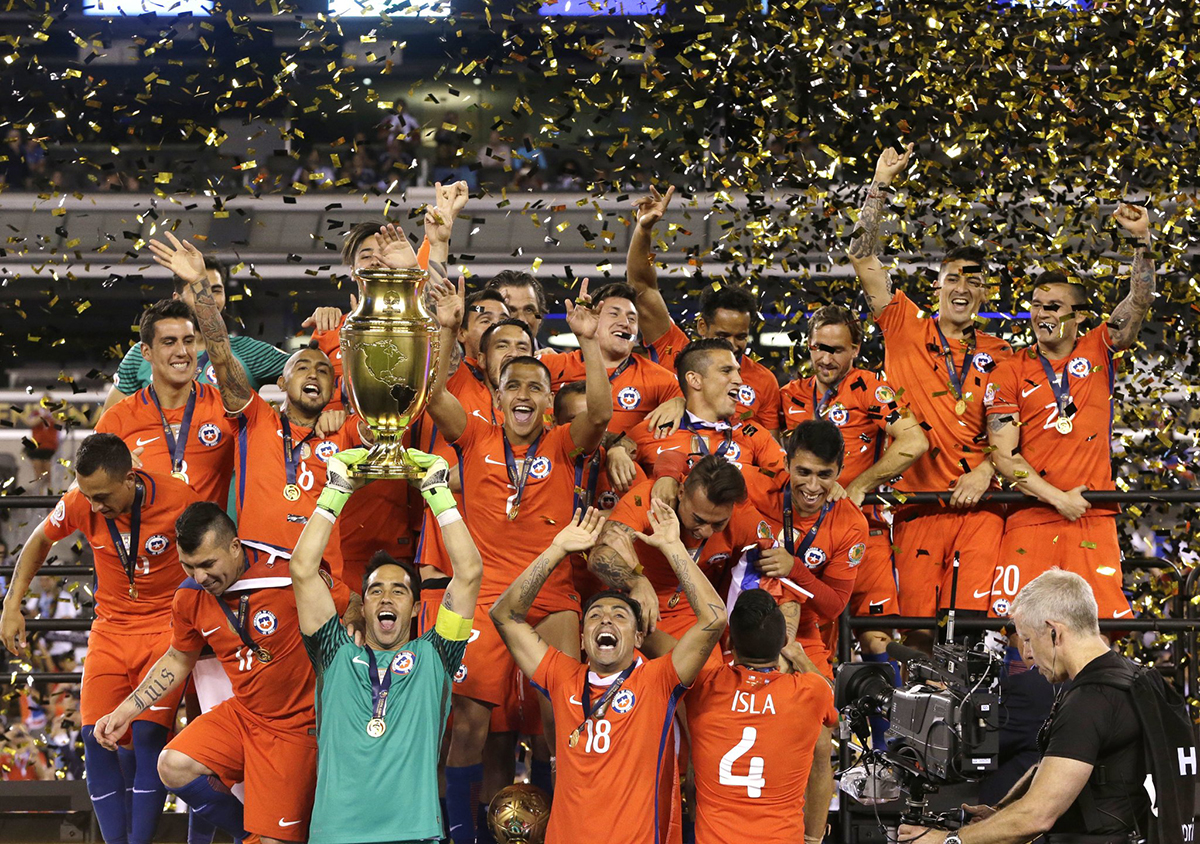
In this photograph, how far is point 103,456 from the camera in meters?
4.66

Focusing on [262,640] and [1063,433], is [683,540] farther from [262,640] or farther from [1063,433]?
[1063,433]

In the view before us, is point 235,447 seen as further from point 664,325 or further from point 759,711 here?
point 759,711

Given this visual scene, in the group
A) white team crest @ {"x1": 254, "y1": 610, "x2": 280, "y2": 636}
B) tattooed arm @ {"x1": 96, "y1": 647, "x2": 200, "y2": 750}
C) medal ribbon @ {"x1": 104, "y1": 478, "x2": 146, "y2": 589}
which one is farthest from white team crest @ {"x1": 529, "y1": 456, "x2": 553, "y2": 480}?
medal ribbon @ {"x1": 104, "y1": 478, "x2": 146, "y2": 589}

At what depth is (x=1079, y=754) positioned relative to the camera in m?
3.47

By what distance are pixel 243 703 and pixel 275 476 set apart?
81 cm

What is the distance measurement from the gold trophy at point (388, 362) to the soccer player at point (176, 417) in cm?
228

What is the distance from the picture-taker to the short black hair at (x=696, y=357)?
4.91m

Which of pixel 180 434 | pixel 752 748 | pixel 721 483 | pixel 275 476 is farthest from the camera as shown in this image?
pixel 180 434

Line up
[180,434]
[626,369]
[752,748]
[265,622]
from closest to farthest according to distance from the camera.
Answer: [752,748] < [265,622] < [180,434] < [626,369]

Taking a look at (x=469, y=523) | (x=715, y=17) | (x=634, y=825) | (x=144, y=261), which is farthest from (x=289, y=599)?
(x=144, y=261)

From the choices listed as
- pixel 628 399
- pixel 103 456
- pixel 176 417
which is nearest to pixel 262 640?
pixel 103 456

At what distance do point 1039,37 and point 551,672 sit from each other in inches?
160

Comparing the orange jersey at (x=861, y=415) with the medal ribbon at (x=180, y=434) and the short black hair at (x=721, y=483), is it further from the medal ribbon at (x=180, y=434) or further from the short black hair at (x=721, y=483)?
the medal ribbon at (x=180, y=434)

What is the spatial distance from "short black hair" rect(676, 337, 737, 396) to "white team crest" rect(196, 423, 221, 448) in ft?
5.77
